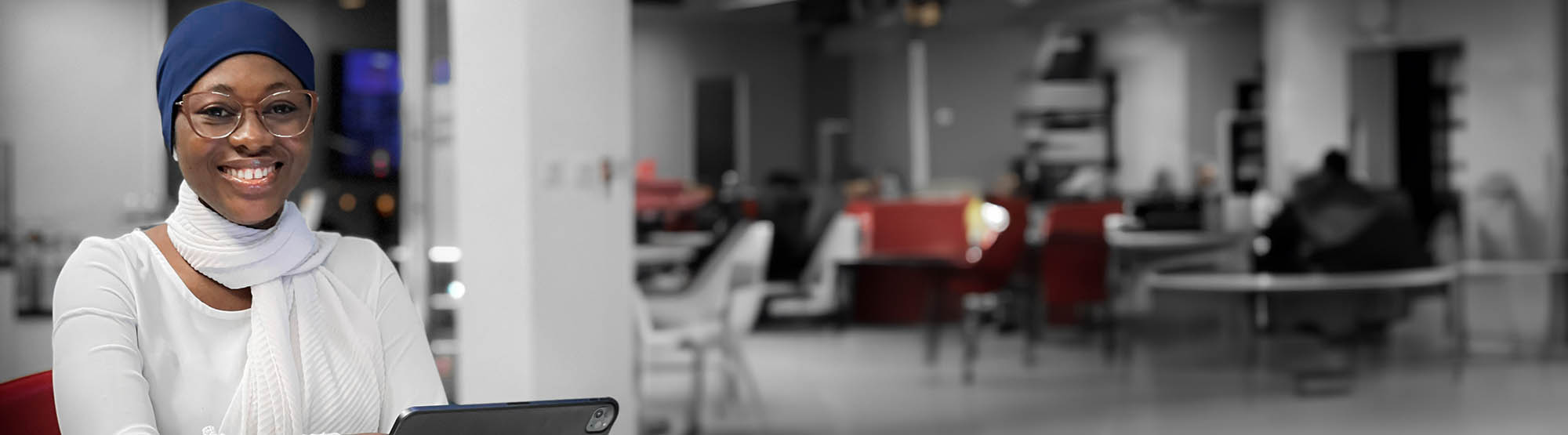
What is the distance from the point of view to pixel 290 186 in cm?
153

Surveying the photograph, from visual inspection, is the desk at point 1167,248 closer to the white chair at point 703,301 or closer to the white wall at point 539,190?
Result: the white chair at point 703,301

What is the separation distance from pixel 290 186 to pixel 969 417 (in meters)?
5.22

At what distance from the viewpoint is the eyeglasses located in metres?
1.47

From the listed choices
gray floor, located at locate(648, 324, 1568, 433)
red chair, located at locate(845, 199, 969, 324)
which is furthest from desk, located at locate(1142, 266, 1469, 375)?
red chair, located at locate(845, 199, 969, 324)

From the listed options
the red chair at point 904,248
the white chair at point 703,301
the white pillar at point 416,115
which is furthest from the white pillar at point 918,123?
the white pillar at point 416,115

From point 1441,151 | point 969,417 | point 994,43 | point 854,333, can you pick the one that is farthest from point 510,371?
point 994,43

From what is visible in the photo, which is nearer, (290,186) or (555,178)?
(290,186)

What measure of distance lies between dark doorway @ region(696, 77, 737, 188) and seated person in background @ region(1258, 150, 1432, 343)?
6.37 m

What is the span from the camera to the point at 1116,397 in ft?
23.7

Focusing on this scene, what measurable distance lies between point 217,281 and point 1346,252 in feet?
22.3

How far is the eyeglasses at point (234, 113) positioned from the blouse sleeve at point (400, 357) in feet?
0.69

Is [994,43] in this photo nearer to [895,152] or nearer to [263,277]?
[895,152]

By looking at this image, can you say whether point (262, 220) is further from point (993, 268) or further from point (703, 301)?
point (993, 268)

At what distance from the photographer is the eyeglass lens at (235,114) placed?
1.47 meters
